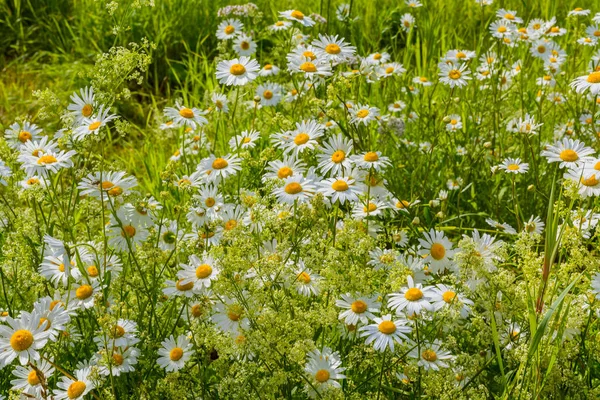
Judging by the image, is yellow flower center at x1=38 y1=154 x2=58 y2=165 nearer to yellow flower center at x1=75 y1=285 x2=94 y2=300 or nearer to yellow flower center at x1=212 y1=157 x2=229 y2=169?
yellow flower center at x1=75 y1=285 x2=94 y2=300

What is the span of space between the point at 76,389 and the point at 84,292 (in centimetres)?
28

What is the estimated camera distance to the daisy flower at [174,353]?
1.97 meters

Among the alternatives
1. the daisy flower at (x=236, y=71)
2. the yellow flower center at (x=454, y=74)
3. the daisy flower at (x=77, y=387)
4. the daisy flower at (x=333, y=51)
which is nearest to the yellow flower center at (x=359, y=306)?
the daisy flower at (x=77, y=387)

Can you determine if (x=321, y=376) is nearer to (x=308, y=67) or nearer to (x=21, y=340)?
(x=21, y=340)

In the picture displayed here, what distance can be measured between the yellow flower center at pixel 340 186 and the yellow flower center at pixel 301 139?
266 millimetres

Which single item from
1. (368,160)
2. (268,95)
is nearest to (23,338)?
(368,160)

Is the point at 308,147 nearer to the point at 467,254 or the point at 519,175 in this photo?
the point at 467,254

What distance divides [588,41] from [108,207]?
2.43 m

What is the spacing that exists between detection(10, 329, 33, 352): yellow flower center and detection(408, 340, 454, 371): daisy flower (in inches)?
35.3

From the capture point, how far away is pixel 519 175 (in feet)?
10.7

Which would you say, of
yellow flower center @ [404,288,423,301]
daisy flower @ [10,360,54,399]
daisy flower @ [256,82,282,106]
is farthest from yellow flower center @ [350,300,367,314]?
daisy flower @ [256,82,282,106]

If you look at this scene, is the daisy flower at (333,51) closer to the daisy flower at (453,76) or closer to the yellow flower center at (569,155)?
the daisy flower at (453,76)

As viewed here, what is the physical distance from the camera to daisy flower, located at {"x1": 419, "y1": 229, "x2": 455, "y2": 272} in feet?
7.16

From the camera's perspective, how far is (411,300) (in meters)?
1.86
